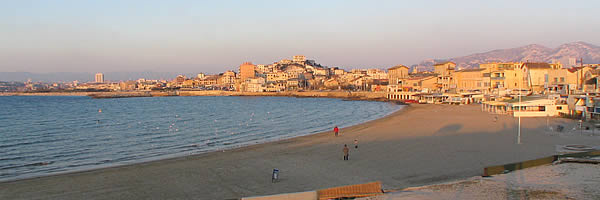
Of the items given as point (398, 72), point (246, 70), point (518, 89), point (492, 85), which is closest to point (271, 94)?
point (398, 72)

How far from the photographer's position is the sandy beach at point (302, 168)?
11.4 m

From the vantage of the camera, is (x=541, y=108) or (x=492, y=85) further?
(x=492, y=85)

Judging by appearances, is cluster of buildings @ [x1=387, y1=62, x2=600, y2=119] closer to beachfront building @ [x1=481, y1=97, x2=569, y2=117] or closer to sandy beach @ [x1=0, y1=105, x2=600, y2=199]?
beachfront building @ [x1=481, y1=97, x2=569, y2=117]

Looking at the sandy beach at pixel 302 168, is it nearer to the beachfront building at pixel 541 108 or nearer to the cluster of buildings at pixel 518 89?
the beachfront building at pixel 541 108

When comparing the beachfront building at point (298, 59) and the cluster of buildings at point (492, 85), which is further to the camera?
the beachfront building at point (298, 59)

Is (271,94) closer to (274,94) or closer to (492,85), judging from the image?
(274,94)

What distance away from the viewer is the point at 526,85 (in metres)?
56.0

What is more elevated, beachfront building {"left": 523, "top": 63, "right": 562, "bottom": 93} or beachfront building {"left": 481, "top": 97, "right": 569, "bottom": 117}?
Result: beachfront building {"left": 523, "top": 63, "right": 562, "bottom": 93}

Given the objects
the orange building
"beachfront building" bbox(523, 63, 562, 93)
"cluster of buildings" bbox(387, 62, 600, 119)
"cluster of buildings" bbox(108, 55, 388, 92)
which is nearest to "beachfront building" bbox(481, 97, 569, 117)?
"cluster of buildings" bbox(387, 62, 600, 119)

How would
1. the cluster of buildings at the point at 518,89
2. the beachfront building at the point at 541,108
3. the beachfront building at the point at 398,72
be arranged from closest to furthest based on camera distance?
the beachfront building at the point at 541,108 < the cluster of buildings at the point at 518,89 < the beachfront building at the point at 398,72

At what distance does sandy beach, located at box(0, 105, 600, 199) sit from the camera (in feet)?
37.3

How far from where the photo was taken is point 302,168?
1395 centimetres

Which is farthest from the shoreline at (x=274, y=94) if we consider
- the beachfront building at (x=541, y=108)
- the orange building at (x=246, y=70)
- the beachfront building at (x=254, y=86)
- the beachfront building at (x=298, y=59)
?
the beachfront building at (x=298, y=59)

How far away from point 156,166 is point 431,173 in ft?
29.9
